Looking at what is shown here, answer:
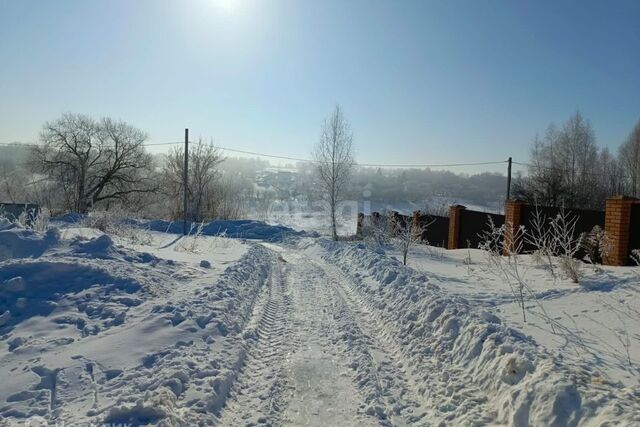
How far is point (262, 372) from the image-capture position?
173 inches

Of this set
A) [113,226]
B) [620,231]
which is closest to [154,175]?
[113,226]

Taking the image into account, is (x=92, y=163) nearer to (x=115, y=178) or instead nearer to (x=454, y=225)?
(x=115, y=178)

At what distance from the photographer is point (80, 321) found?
203 inches

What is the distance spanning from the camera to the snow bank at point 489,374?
10.1 feet

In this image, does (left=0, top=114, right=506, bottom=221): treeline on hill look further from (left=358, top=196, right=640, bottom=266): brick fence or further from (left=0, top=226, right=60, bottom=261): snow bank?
(left=0, top=226, right=60, bottom=261): snow bank

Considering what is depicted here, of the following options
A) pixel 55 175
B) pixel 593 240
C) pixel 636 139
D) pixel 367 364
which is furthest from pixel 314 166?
pixel 636 139

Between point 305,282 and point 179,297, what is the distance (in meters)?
3.76

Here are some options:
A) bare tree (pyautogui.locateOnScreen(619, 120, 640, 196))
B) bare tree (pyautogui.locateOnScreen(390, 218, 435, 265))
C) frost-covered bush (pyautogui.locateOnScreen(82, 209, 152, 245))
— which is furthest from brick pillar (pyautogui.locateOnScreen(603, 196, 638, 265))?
bare tree (pyautogui.locateOnScreen(619, 120, 640, 196))

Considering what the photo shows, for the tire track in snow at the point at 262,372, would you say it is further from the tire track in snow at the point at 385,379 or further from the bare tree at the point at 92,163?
the bare tree at the point at 92,163

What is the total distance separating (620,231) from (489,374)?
7848mm

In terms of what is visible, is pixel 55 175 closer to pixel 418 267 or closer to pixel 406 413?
pixel 418 267

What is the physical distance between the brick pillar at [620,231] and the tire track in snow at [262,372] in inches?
314

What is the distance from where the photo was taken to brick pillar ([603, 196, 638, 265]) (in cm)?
945

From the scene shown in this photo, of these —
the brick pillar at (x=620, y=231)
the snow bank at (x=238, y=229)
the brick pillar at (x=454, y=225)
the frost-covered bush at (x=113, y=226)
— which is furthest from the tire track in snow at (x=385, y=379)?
the snow bank at (x=238, y=229)
